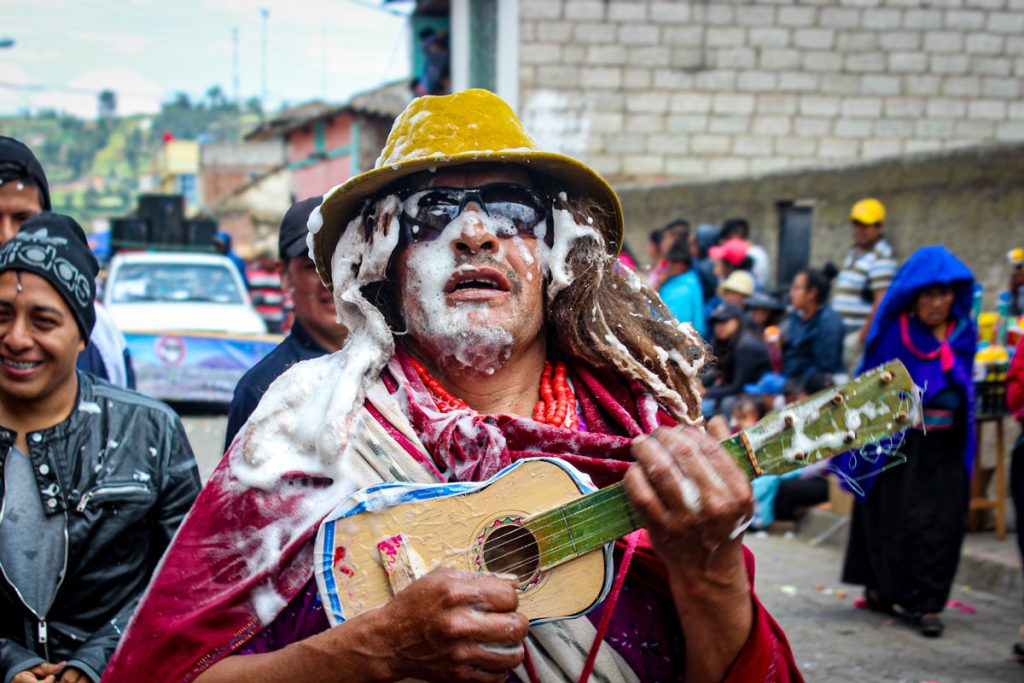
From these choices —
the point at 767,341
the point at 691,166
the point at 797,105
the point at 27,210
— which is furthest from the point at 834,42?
the point at 27,210

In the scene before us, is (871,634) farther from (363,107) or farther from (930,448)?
(363,107)

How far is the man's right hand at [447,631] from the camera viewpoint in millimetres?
1942

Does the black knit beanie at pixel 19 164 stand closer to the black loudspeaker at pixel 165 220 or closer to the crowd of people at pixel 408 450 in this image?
the crowd of people at pixel 408 450

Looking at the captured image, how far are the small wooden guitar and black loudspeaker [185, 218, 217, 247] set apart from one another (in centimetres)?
2285

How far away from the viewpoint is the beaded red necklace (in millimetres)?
2354

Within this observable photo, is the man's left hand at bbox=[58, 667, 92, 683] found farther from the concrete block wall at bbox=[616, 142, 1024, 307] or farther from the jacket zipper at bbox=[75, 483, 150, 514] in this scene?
the concrete block wall at bbox=[616, 142, 1024, 307]

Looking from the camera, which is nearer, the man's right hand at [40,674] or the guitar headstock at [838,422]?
the guitar headstock at [838,422]

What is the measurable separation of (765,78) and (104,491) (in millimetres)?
15448

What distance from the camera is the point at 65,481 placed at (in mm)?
2955

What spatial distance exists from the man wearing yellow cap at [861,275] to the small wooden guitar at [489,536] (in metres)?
7.34

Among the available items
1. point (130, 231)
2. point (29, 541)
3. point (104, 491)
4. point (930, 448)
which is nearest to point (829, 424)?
point (104, 491)

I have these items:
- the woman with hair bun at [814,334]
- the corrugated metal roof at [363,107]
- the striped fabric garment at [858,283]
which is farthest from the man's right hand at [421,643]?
the corrugated metal roof at [363,107]

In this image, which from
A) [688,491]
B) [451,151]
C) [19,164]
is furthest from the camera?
[19,164]

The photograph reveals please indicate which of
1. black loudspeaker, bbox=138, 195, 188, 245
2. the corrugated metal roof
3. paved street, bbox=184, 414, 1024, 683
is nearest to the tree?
the corrugated metal roof
